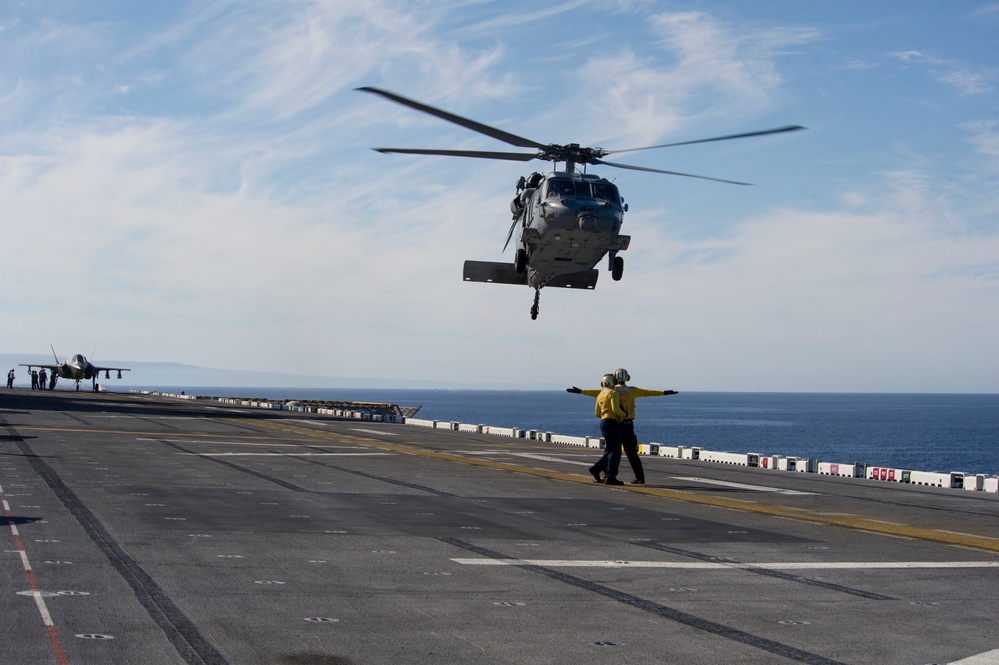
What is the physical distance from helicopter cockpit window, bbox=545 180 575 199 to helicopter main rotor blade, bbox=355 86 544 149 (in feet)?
4.90

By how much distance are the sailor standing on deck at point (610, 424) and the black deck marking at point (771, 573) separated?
25.8 feet

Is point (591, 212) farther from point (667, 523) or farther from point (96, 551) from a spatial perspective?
point (96, 551)

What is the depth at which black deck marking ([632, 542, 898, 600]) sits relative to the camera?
10867 mm

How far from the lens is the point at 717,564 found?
12555 mm

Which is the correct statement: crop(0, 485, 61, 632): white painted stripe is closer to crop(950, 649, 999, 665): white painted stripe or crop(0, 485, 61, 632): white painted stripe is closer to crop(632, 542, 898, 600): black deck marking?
crop(950, 649, 999, 665): white painted stripe

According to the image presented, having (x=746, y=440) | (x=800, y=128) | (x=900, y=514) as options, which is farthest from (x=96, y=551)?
(x=746, y=440)

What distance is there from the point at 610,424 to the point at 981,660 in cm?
1404

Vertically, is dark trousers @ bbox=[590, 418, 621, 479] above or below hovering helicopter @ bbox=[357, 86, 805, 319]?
below

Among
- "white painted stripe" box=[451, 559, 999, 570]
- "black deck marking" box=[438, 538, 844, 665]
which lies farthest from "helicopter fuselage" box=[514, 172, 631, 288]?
"black deck marking" box=[438, 538, 844, 665]

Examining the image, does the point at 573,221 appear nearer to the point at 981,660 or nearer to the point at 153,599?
the point at 153,599

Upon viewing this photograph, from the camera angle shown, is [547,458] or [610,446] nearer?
[610,446]

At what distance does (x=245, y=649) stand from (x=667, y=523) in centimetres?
1005

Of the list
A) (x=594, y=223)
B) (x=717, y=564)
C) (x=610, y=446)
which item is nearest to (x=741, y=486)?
(x=610, y=446)

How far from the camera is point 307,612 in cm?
920
